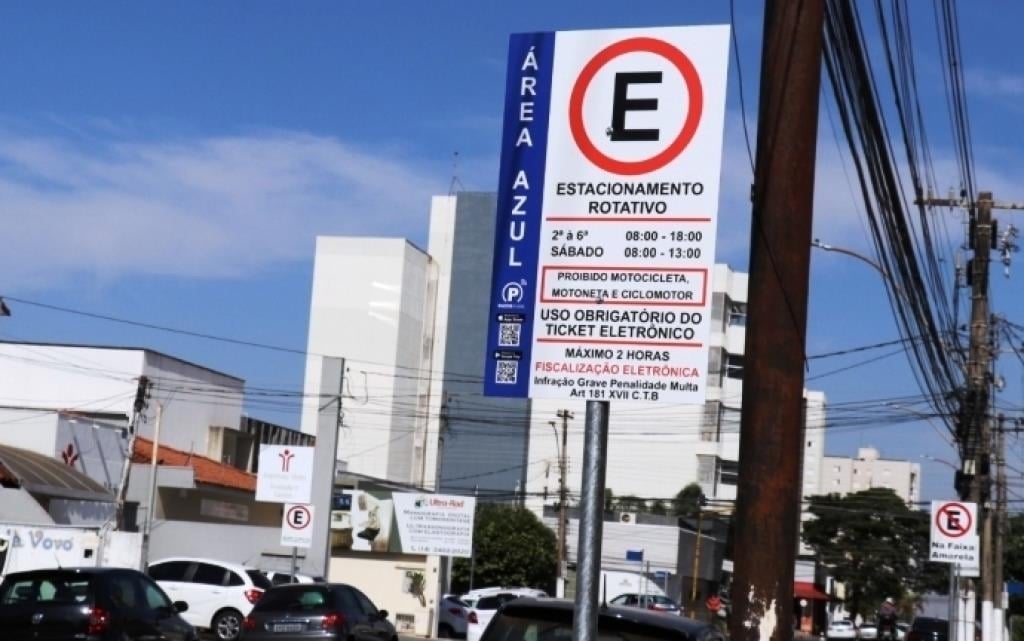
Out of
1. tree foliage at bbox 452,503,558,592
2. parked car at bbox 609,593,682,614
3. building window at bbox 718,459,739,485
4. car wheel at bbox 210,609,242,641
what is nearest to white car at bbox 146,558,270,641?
car wheel at bbox 210,609,242,641

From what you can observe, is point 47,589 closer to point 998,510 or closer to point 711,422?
point 998,510

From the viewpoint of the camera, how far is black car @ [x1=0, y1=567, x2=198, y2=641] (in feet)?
63.8

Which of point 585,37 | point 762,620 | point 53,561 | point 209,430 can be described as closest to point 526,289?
point 585,37

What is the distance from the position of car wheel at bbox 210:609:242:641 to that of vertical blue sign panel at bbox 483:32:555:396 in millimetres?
29992

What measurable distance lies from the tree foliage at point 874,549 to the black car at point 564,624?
85.7m

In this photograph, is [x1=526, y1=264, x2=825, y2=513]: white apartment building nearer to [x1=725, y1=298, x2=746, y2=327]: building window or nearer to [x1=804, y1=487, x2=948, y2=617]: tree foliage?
[x1=725, y1=298, x2=746, y2=327]: building window

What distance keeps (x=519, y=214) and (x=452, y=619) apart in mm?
47226

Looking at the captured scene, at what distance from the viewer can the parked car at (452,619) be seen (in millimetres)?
51125

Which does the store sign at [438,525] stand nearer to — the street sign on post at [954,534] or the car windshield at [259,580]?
the car windshield at [259,580]

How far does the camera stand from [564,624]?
26.2 ft

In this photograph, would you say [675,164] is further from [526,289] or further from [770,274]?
[770,274]

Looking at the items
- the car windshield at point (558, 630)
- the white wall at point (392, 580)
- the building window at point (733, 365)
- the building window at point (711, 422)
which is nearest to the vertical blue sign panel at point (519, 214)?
the car windshield at point (558, 630)

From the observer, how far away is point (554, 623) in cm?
800

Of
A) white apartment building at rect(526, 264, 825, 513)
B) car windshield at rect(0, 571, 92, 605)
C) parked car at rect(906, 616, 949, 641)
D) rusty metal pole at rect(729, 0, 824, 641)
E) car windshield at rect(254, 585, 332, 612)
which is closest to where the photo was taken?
rusty metal pole at rect(729, 0, 824, 641)
